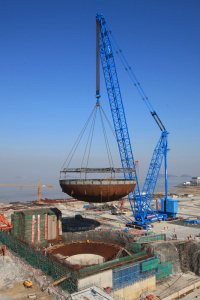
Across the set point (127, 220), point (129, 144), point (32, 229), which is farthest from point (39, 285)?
point (127, 220)

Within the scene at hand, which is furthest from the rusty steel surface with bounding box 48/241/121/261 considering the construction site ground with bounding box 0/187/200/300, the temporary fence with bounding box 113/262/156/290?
the temporary fence with bounding box 113/262/156/290

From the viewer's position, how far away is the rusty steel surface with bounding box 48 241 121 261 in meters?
34.7

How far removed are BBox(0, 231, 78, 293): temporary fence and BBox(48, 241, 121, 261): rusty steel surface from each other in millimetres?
6281

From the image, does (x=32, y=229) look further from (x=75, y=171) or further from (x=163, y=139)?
(x=163, y=139)

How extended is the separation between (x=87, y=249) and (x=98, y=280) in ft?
42.4

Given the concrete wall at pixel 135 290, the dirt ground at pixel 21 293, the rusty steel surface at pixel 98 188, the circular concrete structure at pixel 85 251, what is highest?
the rusty steel surface at pixel 98 188

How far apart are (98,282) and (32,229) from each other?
1497cm

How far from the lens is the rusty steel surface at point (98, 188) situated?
29.5 m

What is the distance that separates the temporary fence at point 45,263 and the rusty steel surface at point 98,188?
7481 millimetres

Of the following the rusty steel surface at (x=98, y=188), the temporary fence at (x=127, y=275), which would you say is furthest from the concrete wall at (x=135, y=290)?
the rusty steel surface at (x=98, y=188)

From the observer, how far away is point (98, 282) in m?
23.4

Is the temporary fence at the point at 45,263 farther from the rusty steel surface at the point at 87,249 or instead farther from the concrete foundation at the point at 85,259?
the concrete foundation at the point at 85,259

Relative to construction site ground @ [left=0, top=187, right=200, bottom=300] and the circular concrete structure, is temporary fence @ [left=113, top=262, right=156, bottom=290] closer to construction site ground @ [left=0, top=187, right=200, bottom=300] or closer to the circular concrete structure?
construction site ground @ [left=0, top=187, right=200, bottom=300]

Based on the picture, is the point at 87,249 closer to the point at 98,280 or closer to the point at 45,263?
the point at 98,280
